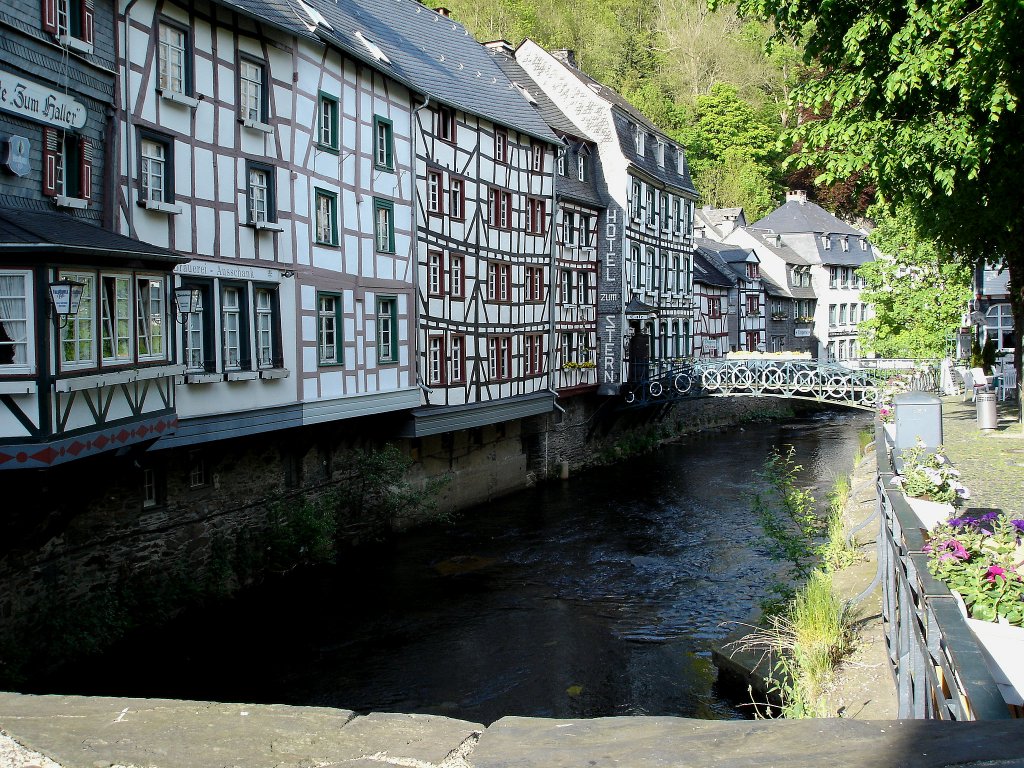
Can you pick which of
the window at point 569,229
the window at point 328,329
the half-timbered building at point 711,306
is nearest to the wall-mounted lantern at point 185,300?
the window at point 328,329

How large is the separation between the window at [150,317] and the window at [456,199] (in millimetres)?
11746

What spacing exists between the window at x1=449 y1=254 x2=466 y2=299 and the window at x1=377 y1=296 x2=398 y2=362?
9.95 ft

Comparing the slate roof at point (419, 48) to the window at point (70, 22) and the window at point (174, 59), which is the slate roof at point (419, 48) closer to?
the window at point (174, 59)

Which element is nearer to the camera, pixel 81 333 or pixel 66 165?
pixel 81 333

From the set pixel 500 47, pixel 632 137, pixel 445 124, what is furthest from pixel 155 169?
pixel 632 137

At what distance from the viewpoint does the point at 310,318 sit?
17766 mm

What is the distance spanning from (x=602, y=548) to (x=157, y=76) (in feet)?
40.9

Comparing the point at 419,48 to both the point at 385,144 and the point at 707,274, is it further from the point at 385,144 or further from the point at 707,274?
the point at 707,274

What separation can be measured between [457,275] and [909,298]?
13.8 meters

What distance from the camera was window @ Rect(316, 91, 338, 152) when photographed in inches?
716

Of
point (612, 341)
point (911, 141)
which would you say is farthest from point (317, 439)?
point (612, 341)

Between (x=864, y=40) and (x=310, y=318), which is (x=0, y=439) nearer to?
(x=310, y=318)

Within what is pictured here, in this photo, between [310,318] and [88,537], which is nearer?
[88,537]

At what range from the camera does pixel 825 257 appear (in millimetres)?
58469
